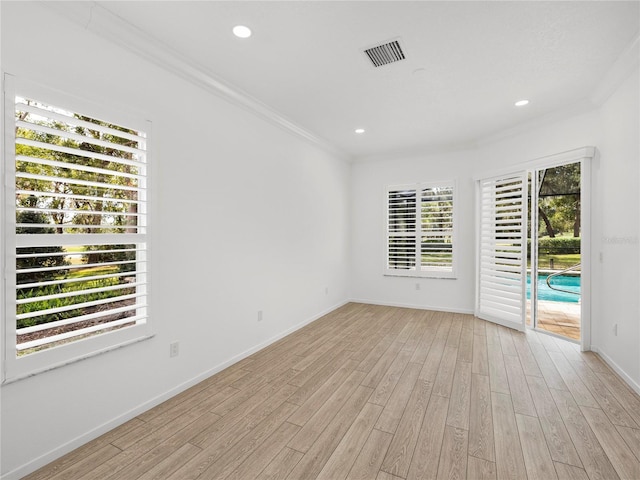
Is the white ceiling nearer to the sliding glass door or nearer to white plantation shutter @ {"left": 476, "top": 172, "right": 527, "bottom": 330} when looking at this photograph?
the sliding glass door

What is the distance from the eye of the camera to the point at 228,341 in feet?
10.4

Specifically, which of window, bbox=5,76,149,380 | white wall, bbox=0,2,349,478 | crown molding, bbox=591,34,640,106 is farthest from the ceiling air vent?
window, bbox=5,76,149,380

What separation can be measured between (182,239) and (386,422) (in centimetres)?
214

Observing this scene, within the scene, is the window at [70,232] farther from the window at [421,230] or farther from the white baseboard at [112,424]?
the window at [421,230]

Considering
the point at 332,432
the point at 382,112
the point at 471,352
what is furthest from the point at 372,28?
the point at 471,352

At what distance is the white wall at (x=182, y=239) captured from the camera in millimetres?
1811

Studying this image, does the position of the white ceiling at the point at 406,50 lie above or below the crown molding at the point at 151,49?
above

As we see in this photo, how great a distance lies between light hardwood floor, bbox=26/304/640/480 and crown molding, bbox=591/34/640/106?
272cm

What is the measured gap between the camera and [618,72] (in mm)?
2783

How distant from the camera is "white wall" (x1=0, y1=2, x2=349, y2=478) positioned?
181 cm

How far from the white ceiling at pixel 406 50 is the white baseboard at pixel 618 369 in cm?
274

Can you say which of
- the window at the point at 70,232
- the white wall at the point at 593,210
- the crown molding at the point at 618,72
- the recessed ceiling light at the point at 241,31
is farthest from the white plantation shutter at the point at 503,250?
the window at the point at 70,232

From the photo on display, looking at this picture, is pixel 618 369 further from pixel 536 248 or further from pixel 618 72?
pixel 618 72

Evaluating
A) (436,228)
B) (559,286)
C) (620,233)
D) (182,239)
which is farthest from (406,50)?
(559,286)
